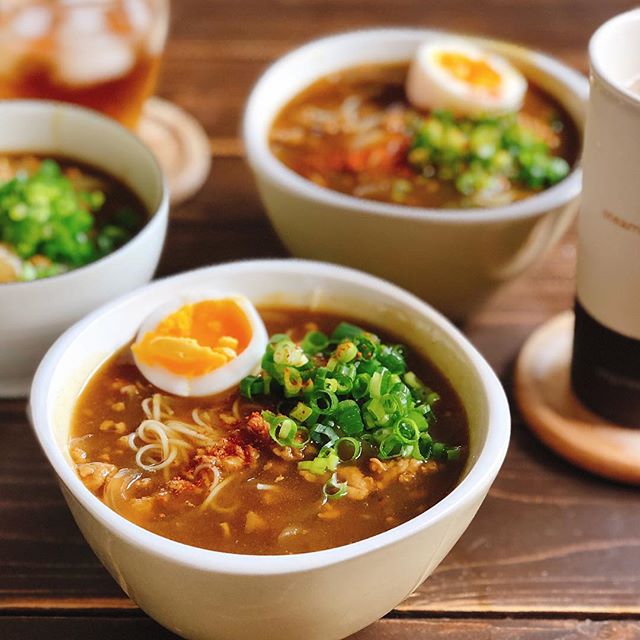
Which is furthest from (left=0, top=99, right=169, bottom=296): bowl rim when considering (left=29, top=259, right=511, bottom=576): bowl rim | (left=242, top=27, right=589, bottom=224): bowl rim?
(left=242, top=27, right=589, bottom=224): bowl rim

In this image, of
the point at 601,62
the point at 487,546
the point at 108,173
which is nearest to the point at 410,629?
the point at 487,546

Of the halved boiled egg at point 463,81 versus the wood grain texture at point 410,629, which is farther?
the halved boiled egg at point 463,81

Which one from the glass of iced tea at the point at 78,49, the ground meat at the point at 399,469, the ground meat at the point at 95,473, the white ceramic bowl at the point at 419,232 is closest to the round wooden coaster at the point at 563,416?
the white ceramic bowl at the point at 419,232

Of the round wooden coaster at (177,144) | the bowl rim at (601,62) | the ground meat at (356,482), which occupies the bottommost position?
the round wooden coaster at (177,144)

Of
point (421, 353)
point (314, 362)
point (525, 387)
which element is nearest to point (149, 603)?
point (314, 362)

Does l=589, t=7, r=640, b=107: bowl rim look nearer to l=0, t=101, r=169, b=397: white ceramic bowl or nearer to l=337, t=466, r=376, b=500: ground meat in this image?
l=337, t=466, r=376, b=500: ground meat

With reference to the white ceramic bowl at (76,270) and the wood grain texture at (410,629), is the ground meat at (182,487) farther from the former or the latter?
the white ceramic bowl at (76,270)
